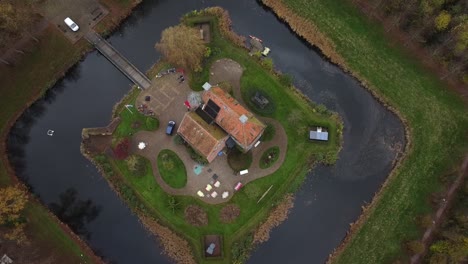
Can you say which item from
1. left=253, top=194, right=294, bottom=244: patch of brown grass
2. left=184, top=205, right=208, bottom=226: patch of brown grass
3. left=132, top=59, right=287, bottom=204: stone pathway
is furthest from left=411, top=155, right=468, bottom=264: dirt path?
left=184, top=205, right=208, bottom=226: patch of brown grass

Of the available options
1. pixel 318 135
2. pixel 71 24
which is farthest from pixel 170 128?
pixel 71 24

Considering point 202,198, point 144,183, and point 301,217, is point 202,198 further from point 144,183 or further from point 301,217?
point 301,217

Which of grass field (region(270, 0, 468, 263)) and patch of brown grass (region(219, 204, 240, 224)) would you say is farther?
patch of brown grass (region(219, 204, 240, 224))

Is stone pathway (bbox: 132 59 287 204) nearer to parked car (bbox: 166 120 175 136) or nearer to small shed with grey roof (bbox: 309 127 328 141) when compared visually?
parked car (bbox: 166 120 175 136)

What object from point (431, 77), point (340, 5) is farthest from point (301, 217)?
point (340, 5)

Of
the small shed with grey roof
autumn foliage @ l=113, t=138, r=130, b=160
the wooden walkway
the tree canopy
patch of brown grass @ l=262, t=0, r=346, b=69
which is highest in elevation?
patch of brown grass @ l=262, t=0, r=346, b=69
